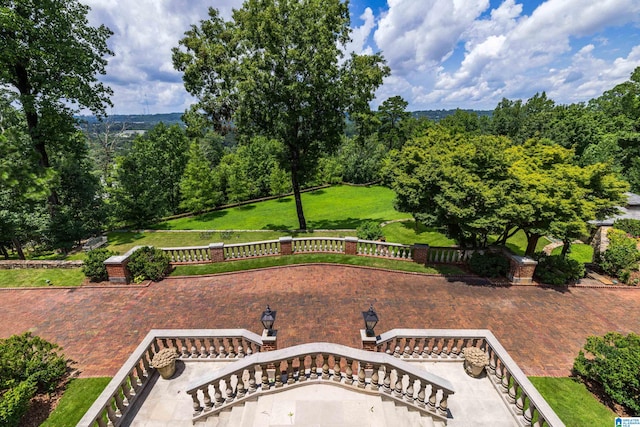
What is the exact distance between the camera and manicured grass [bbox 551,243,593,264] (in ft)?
57.3

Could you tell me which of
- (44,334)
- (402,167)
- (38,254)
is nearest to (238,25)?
(402,167)

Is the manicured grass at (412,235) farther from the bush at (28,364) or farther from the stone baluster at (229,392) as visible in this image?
the bush at (28,364)

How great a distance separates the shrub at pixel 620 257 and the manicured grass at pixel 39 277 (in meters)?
24.3

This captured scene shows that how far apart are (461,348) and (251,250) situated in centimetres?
1032

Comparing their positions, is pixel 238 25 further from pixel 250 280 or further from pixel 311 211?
pixel 311 211

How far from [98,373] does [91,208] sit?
16416 mm

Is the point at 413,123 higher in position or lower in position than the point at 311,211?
higher

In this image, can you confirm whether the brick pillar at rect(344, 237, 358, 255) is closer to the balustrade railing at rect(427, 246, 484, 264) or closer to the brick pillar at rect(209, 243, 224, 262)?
the balustrade railing at rect(427, 246, 484, 264)

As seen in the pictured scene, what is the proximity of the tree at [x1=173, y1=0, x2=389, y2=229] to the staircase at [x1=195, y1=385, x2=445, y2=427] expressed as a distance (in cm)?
1549

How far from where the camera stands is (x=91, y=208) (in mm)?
20297

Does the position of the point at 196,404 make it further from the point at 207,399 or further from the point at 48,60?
the point at 48,60

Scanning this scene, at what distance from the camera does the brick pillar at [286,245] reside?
14.8 m

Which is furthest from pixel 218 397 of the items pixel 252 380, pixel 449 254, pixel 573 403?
pixel 449 254

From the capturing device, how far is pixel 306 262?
47.5ft
